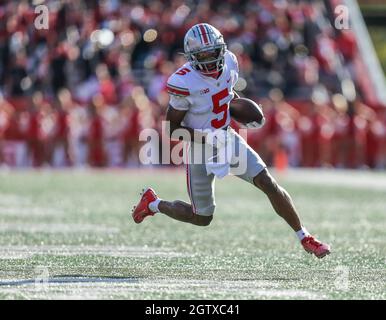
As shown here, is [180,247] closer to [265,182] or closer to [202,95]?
[265,182]

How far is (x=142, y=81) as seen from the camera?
62.3 feet

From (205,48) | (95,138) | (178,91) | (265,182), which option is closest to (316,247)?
(265,182)

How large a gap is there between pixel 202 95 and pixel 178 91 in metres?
0.17

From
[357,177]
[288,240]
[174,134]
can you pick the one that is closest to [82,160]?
[357,177]

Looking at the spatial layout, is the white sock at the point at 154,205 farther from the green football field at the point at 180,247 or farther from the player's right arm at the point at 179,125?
the player's right arm at the point at 179,125

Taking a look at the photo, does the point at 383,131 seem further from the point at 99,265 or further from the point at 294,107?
the point at 99,265

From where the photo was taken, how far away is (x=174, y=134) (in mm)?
6062

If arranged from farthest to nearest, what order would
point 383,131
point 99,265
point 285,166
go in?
Answer: point 383,131
point 285,166
point 99,265

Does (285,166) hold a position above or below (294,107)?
below

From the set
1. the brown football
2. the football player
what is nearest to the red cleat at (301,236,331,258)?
the football player

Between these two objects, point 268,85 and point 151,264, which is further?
point 268,85

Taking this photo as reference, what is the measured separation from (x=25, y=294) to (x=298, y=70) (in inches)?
599
